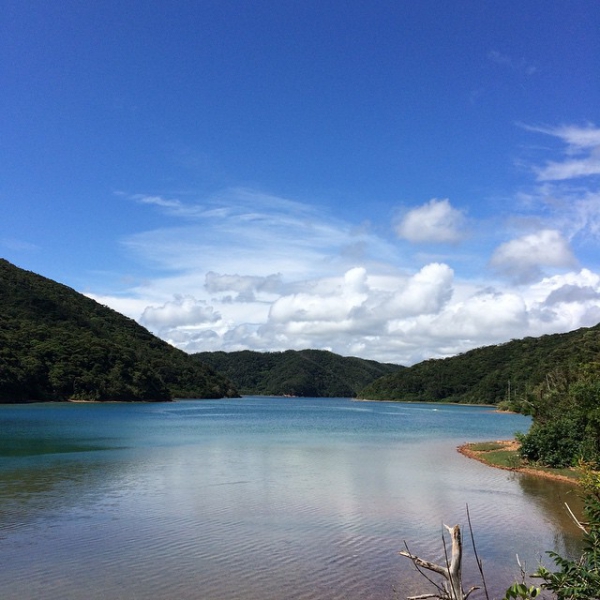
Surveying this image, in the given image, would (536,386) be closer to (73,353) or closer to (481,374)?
(73,353)

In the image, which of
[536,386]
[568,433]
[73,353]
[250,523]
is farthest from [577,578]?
[73,353]

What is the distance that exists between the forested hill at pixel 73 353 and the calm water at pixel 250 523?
259 feet

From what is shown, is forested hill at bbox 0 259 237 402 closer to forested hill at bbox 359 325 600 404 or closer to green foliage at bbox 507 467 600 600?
forested hill at bbox 359 325 600 404

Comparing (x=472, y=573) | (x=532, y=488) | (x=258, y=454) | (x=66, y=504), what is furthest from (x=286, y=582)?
(x=258, y=454)

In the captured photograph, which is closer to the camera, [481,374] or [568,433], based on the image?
[568,433]

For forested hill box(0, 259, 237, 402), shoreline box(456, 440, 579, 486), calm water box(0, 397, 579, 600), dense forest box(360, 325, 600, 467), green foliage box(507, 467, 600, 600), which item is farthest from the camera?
forested hill box(0, 259, 237, 402)

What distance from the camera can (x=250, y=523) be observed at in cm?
1538

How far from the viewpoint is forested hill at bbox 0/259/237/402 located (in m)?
103

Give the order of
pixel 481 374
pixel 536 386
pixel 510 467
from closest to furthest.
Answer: pixel 510 467 < pixel 536 386 < pixel 481 374

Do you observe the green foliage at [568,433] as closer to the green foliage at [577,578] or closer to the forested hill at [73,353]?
the green foliage at [577,578]

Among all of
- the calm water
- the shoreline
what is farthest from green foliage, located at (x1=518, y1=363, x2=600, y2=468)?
the calm water

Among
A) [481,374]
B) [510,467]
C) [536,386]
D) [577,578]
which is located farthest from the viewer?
[481,374]

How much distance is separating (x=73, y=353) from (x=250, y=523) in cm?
10766

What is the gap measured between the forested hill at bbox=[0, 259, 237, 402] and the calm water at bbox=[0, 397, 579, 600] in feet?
259
